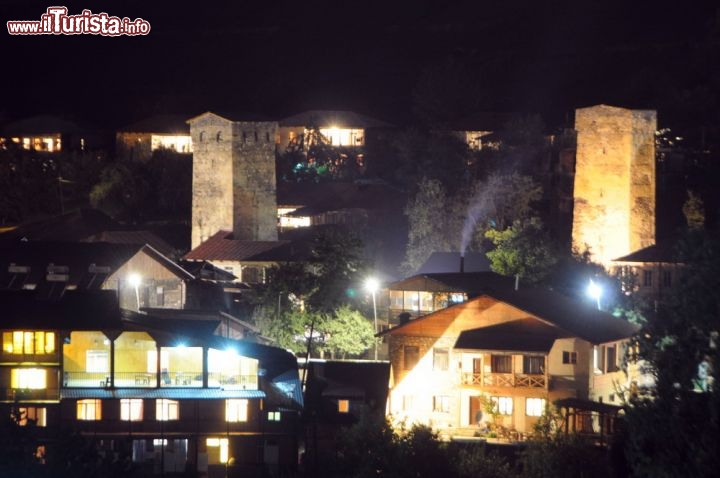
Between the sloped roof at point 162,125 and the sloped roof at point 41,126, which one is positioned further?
the sloped roof at point 41,126

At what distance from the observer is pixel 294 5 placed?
3826 inches

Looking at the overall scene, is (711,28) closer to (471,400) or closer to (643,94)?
(643,94)

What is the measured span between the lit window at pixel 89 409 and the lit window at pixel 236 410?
7.96 feet

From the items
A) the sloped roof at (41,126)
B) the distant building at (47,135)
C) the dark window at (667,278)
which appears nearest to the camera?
the dark window at (667,278)

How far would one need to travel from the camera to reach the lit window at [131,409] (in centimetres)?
3106

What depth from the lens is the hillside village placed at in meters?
31.1

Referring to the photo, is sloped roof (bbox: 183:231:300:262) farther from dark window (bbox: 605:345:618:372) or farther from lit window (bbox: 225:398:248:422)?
lit window (bbox: 225:398:248:422)

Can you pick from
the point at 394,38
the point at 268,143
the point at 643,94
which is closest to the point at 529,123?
the point at 643,94

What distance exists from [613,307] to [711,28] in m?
25.9

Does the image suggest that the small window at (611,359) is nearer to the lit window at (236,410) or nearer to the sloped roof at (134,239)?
the lit window at (236,410)


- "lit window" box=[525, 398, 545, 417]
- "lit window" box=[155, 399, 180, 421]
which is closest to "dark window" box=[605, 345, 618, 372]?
"lit window" box=[525, 398, 545, 417]

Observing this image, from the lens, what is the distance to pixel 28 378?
3191 cm

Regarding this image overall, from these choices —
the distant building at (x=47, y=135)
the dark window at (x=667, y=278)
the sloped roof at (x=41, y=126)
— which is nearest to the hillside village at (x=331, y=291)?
the dark window at (x=667, y=278)

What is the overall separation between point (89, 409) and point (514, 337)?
879cm
